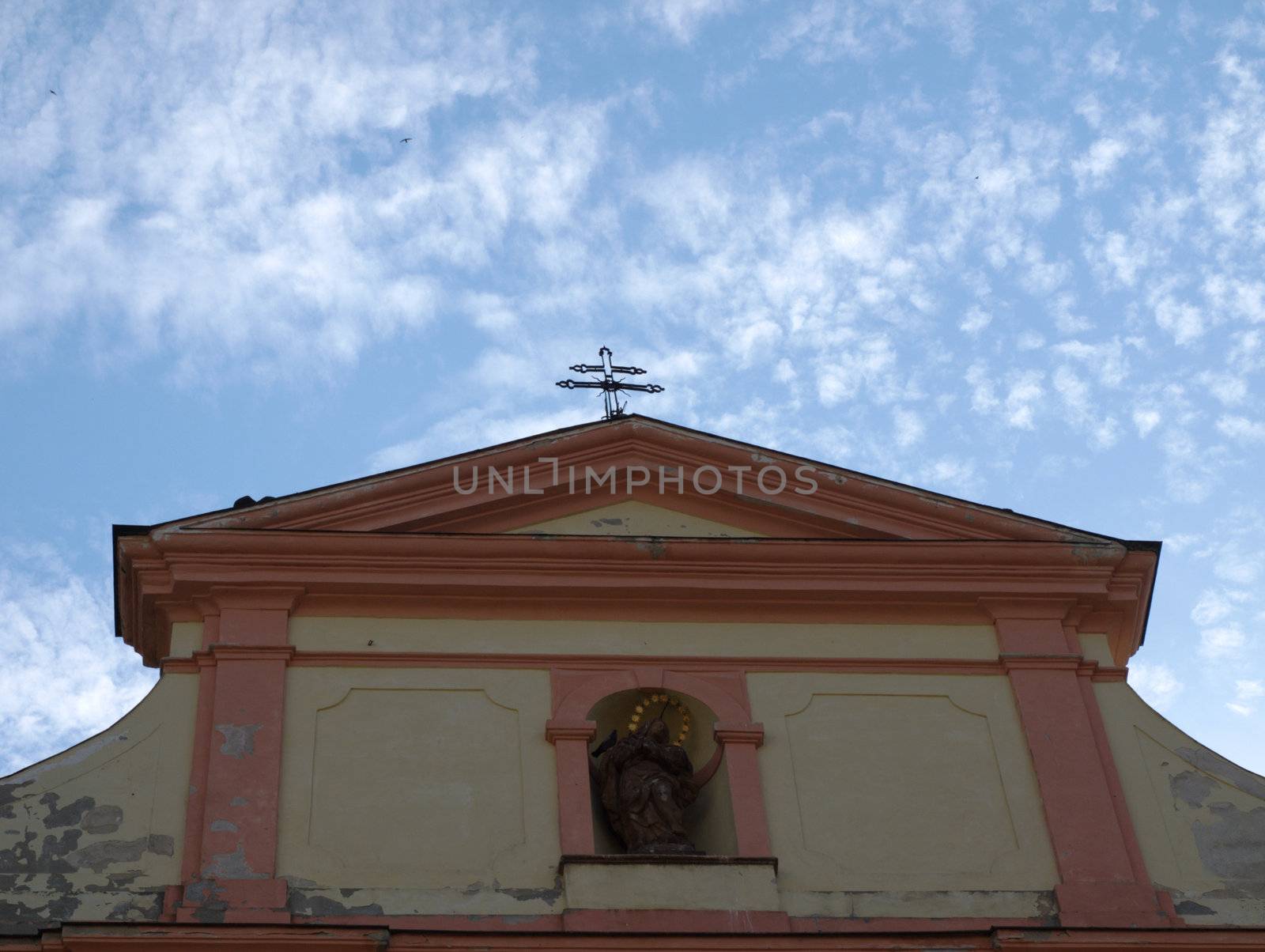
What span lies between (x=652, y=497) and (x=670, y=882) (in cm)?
282

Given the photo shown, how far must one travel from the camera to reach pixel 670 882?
33.3 ft

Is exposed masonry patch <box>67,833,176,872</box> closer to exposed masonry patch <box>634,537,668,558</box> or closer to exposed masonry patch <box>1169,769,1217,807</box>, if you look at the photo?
exposed masonry patch <box>634,537,668,558</box>

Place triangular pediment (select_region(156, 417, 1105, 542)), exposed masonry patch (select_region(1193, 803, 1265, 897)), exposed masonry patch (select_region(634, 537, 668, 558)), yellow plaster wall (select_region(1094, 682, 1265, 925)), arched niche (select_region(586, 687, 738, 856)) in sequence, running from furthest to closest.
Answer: triangular pediment (select_region(156, 417, 1105, 542)), exposed masonry patch (select_region(634, 537, 668, 558)), arched niche (select_region(586, 687, 738, 856)), exposed masonry patch (select_region(1193, 803, 1265, 897)), yellow plaster wall (select_region(1094, 682, 1265, 925))

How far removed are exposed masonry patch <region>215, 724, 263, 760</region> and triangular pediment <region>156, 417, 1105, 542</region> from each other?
1.50 meters

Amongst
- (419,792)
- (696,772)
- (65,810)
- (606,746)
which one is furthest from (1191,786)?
(65,810)

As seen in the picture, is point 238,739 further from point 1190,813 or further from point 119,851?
point 1190,813

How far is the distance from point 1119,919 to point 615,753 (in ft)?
8.83

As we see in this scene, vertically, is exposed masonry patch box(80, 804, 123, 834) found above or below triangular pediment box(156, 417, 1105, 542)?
below

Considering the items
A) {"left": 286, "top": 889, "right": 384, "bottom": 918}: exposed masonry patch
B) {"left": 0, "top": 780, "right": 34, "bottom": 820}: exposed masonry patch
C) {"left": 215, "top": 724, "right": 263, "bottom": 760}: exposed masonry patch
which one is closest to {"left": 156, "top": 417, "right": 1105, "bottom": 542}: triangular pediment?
{"left": 215, "top": 724, "right": 263, "bottom": 760}: exposed masonry patch

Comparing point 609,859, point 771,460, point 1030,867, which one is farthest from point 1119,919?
point 771,460

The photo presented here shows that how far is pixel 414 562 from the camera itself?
37.6 feet

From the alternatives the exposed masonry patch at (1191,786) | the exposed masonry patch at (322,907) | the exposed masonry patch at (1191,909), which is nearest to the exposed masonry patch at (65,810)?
the exposed masonry patch at (322,907)

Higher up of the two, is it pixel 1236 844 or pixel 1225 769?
pixel 1225 769

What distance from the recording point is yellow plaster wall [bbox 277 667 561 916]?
10086mm
